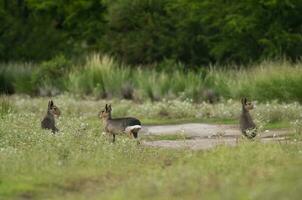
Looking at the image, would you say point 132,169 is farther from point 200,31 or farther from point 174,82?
point 200,31

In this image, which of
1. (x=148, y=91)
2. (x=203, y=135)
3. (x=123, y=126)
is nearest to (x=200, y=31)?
(x=148, y=91)

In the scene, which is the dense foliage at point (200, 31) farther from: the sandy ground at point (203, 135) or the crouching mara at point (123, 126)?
the crouching mara at point (123, 126)

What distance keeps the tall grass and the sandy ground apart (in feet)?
16.0

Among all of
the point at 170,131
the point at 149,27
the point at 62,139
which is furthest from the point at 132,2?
the point at 62,139

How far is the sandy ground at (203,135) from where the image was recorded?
19172 mm

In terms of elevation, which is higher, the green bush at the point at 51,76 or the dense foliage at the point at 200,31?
the dense foliage at the point at 200,31

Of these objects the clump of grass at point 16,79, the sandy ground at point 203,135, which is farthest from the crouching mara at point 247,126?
the clump of grass at point 16,79

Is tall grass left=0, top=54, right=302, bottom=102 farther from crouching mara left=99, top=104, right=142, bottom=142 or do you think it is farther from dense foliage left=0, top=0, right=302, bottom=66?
crouching mara left=99, top=104, right=142, bottom=142

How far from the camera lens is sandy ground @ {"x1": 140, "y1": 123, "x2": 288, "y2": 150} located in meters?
19.2

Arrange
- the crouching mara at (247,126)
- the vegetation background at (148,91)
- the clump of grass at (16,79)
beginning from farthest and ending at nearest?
the clump of grass at (16,79) < the crouching mara at (247,126) < the vegetation background at (148,91)

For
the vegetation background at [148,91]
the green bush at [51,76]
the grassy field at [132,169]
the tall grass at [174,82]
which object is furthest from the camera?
the green bush at [51,76]

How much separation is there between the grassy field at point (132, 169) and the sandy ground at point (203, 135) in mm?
1055

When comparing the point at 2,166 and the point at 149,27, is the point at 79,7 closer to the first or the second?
the point at 149,27

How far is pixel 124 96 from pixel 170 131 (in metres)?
12.1
